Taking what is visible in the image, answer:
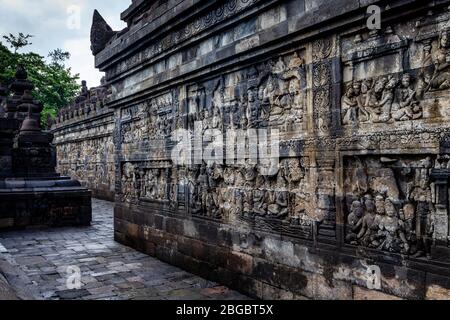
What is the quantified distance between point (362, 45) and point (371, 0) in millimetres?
427

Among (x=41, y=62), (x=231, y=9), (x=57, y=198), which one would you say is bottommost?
(x=57, y=198)

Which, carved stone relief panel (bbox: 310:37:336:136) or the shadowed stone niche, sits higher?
carved stone relief panel (bbox: 310:37:336:136)

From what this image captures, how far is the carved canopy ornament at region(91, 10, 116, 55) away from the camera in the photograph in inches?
372

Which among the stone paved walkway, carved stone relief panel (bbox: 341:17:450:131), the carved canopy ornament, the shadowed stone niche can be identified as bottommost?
the stone paved walkway

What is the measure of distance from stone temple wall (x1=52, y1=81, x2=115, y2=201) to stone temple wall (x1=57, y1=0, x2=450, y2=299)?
410 inches

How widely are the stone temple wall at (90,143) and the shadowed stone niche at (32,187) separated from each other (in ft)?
14.0

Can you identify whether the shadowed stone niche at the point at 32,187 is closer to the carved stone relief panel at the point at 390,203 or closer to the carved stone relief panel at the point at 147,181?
the carved stone relief panel at the point at 147,181

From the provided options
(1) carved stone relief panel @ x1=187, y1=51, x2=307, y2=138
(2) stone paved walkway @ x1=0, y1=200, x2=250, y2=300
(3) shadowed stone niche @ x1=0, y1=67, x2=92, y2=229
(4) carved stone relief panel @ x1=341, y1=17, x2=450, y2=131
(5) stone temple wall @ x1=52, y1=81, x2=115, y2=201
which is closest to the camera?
(4) carved stone relief panel @ x1=341, y1=17, x2=450, y2=131

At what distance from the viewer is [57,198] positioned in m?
11.3

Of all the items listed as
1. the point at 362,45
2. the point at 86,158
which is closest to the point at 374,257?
the point at 362,45

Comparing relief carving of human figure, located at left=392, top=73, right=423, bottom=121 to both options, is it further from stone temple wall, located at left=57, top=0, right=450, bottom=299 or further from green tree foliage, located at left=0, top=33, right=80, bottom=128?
green tree foliage, located at left=0, top=33, right=80, bottom=128

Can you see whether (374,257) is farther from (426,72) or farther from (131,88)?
(131,88)

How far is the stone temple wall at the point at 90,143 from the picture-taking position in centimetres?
1720

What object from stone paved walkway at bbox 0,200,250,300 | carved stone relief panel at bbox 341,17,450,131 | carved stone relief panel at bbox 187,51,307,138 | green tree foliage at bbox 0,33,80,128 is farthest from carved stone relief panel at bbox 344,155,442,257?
green tree foliage at bbox 0,33,80,128
